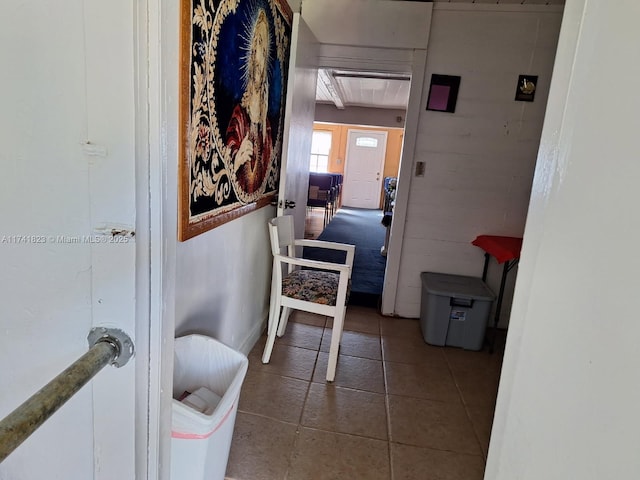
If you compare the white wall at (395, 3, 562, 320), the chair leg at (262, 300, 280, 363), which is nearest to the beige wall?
the white wall at (395, 3, 562, 320)

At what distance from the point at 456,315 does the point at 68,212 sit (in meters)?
2.46

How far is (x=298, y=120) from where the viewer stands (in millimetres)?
2424

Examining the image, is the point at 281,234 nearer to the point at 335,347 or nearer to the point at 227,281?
the point at 227,281

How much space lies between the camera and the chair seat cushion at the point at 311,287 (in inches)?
83.3

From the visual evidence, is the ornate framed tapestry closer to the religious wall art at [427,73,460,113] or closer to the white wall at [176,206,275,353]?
the white wall at [176,206,275,353]

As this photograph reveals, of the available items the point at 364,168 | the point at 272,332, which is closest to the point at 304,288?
the point at 272,332

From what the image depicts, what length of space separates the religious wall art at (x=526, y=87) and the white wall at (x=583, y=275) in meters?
2.25

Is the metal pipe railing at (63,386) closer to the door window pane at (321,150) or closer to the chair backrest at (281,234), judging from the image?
the chair backrest at (281,234)

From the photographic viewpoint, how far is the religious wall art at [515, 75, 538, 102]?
261 cm

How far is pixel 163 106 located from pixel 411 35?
8.32ft

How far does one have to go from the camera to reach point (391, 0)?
8.55 ft

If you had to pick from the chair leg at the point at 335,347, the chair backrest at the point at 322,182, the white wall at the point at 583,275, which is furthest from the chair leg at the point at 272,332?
the chair backrest at the point at 322,182

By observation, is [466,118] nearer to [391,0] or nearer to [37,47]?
[391,0]

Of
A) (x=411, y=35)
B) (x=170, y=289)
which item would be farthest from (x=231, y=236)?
(x=411, y=35)
